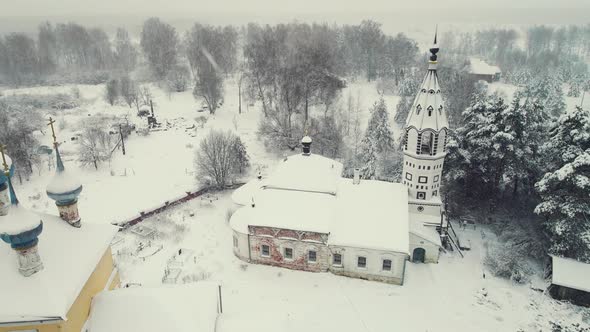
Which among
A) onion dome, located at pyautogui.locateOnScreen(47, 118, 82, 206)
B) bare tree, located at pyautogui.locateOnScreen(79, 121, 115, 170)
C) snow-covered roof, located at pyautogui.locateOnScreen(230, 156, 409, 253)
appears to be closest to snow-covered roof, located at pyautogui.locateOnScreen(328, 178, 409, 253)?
snow-covered roof, located at pyautogui.locateOnScreen(230, 156, 409, 253)

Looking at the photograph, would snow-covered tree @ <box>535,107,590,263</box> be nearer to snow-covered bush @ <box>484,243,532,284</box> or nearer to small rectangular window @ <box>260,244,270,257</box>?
snow-covered bush @ <box>484,243,532,284</box>

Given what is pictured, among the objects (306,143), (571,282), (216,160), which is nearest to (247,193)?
(306,143)

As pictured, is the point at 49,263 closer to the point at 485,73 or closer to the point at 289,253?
the point at 289,253

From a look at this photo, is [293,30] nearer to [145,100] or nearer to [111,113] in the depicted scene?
[145,100]

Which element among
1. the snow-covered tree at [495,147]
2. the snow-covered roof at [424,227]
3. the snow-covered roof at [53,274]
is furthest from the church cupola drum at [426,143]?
the snow-covered roof at [53,274]

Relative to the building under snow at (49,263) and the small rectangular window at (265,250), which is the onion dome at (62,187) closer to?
the building under snow at (49,263)
